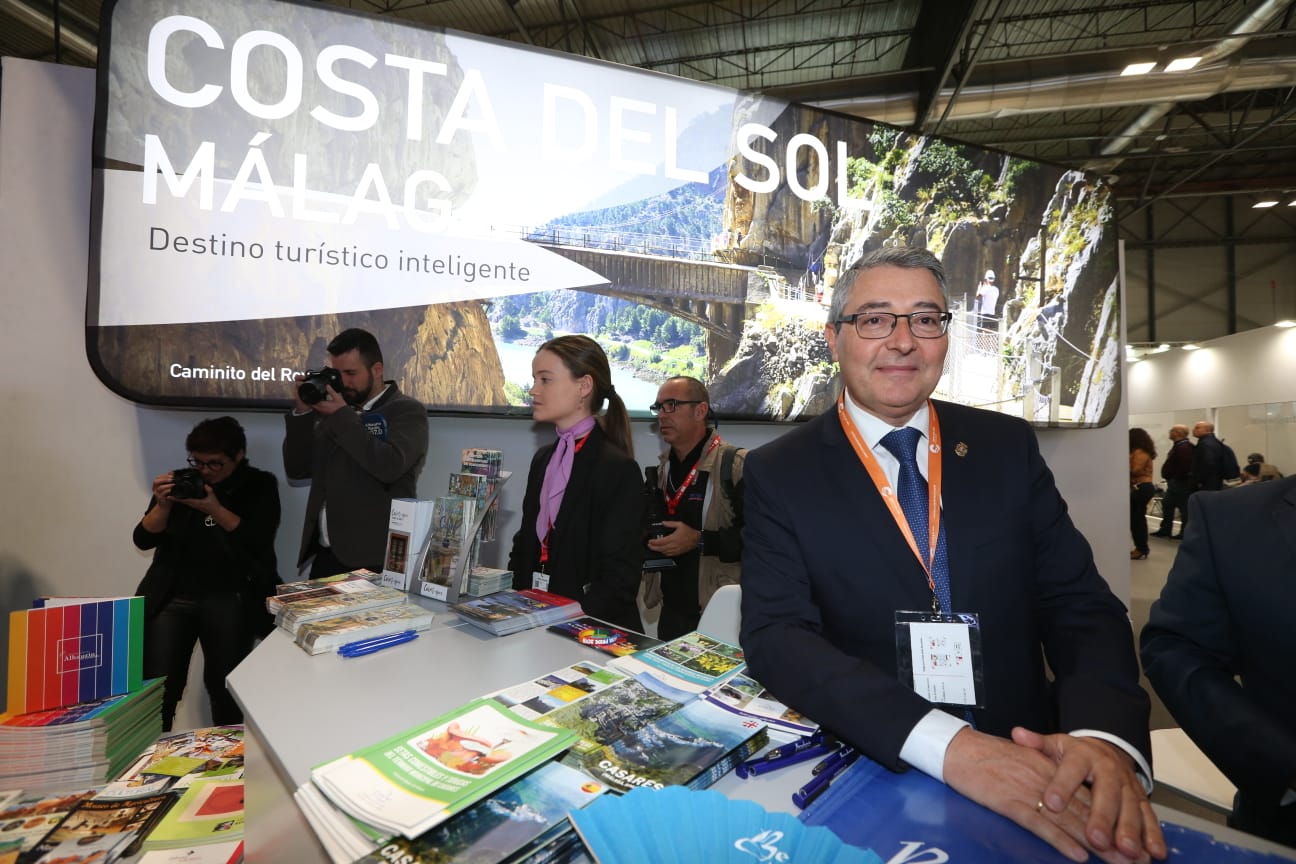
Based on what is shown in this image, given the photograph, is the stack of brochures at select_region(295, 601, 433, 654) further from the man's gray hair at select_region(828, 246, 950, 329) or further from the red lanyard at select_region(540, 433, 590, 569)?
the man's gray hair at select_region(828, 246, 950, 329)

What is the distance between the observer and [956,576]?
1.21 metres

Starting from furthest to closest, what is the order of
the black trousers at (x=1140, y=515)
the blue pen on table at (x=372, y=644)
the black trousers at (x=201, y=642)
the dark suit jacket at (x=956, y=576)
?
the black trousers at (x=1140, y=515), the black trousers at (x=201, y=642), the blue pen on table at (x=372, y=644), the dark suit jacket at (x=956, y=576)

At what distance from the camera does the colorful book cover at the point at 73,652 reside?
60.0 inches

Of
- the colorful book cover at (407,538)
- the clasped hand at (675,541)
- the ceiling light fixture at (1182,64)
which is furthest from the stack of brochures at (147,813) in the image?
the ceiling light fixture at (1182,64)

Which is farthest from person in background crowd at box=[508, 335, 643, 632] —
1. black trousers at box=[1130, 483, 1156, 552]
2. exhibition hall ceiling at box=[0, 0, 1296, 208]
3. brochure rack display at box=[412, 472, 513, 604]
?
black trousers at box=[1130, 483, 1156, 552]

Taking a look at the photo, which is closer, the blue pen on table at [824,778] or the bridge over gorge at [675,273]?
the blue pen on table at [824,778]

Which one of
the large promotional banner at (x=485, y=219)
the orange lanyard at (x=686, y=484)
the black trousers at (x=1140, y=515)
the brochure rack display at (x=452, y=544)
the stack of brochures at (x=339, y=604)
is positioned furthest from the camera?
the black trousers at (x=1140, y=515)

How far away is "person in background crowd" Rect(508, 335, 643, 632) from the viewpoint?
6.51ft

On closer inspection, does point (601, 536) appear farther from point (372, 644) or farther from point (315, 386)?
point (315, 386)

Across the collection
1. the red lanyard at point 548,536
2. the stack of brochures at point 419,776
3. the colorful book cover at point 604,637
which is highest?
the red lanyard at point 548,536

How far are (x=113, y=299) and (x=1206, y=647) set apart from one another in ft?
11.9

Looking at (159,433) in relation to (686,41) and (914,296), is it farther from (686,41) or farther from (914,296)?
(686,41)

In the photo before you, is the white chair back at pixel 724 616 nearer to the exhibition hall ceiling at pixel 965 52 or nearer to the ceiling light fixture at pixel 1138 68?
the exhibition hall ceiling at pixel 965 52

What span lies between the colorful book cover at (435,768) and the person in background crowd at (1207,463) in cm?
1021
